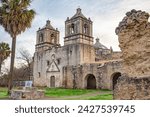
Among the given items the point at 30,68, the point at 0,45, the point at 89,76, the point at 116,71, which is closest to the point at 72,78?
the point at 89,76

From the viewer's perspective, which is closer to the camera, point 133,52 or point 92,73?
point 133,52

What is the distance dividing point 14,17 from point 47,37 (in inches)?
617

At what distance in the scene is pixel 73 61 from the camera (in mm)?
29031

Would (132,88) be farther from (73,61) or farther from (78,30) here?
(78,30)

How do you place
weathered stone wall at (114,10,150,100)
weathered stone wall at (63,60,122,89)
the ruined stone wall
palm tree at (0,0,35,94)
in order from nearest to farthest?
weathered stone wall at (114,10,150,100) → the ruined stone wall → palm tree at (0,0,35,94) → weathered stone wall at (63,60,122,89)

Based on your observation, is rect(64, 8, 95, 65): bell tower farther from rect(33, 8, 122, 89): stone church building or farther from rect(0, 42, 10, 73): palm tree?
rect(0, 42, 10, 73): palm tree

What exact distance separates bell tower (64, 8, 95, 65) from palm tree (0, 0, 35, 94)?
10340mm

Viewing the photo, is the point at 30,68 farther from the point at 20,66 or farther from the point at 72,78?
the point at 72,78

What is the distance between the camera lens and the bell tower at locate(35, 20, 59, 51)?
34.2 m

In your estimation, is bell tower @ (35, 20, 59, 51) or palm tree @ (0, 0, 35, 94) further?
bell tower @ (35, 20, 59, 51)

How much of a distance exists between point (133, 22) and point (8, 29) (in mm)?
15350

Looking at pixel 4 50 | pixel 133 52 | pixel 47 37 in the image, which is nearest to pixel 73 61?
pixel 47 37

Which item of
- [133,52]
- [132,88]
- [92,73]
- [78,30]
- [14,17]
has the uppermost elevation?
[78,30]

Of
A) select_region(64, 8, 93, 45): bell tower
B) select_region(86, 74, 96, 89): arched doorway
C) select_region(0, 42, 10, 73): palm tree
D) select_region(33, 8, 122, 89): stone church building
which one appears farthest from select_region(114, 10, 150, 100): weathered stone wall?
select_region(0, 42, 10, 73): palm tree
